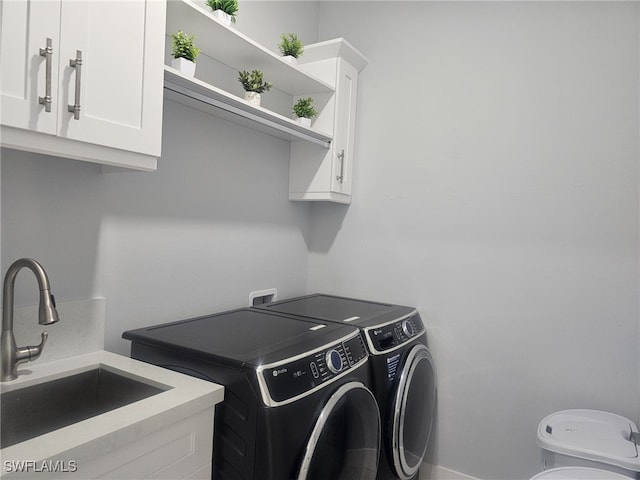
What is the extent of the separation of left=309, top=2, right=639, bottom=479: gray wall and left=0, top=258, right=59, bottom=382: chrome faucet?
1.66 metres

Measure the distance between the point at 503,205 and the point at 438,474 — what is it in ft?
4.76

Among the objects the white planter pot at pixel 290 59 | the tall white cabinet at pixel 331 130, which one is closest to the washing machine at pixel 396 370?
the tall white cabinet at pixel 331 130

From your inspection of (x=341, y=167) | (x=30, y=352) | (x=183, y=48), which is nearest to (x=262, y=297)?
(x=341, y=167)

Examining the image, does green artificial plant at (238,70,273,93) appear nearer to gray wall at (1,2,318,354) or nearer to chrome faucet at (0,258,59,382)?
gray wall at (1,2,318,354)

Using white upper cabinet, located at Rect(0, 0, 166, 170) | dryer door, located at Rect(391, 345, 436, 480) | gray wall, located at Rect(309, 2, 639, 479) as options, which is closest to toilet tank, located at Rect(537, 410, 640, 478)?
gray wall, located at Rect(309, 2, 639, 479)

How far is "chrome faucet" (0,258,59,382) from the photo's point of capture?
1105 millimetres

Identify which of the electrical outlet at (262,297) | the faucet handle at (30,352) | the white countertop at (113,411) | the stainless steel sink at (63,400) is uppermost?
the electrical outlet at (262,297)

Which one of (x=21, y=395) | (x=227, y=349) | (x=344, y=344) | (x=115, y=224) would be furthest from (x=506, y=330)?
(x=21, y=395)

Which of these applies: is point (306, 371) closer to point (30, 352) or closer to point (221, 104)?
point (30, 352)

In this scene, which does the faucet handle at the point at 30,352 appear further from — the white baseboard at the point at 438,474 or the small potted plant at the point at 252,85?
the white baseboard at the point at 438,474

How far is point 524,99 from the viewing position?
2.01 metres

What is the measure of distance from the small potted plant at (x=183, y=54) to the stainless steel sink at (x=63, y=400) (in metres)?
1.05

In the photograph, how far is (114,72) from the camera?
3.80 ft

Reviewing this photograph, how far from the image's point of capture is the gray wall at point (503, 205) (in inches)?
72.2
